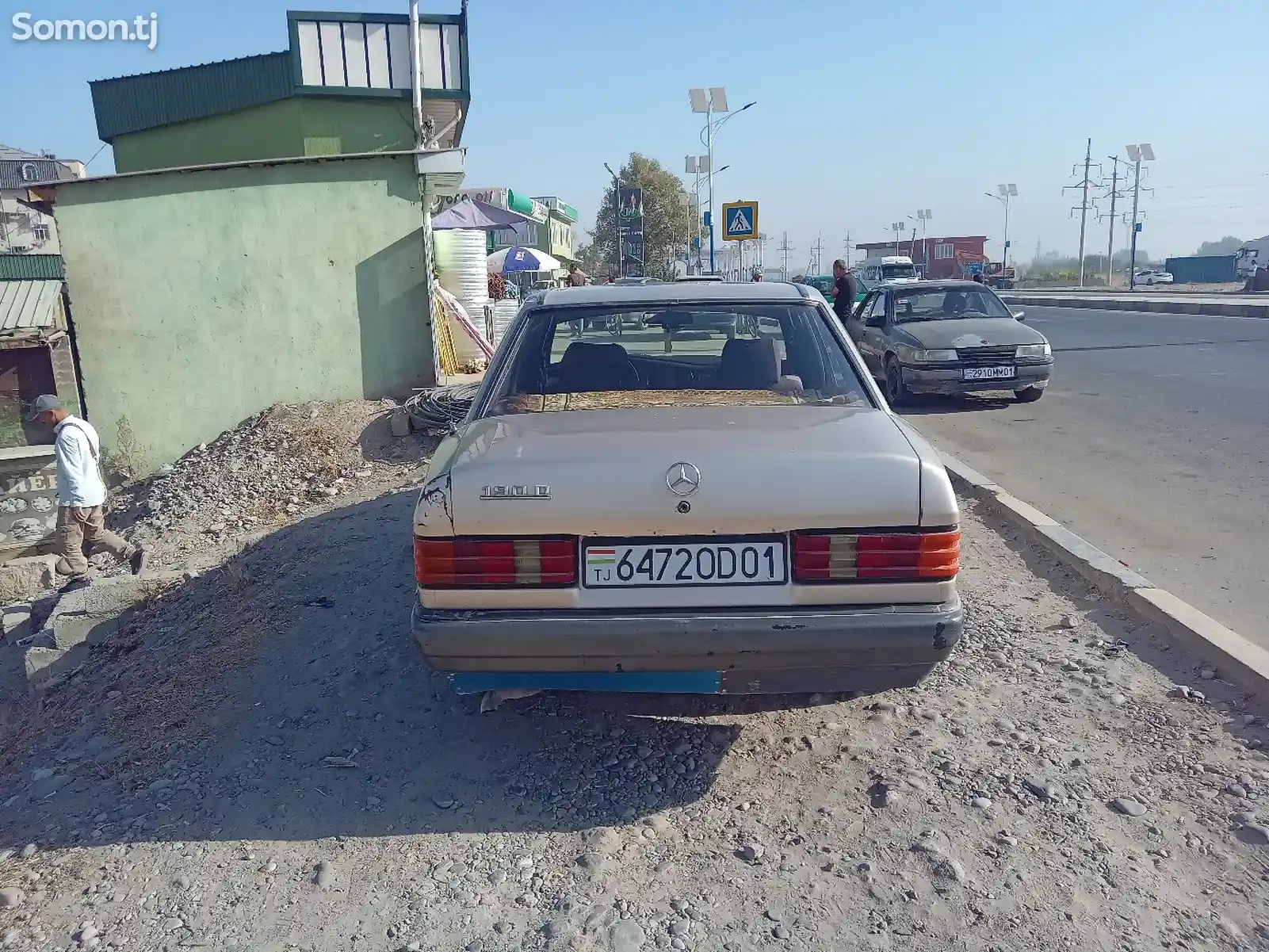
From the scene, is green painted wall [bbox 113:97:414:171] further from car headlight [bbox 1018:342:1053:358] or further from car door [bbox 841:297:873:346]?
car headlight [bbox 1018:342:1053:358]

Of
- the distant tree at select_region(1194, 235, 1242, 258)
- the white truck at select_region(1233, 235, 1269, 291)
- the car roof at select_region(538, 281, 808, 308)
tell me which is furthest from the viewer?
the distant tree at select_region(1194, 235, 1242, 258)

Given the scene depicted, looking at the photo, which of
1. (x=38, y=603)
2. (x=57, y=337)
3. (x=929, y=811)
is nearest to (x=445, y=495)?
(x=929, y=811)

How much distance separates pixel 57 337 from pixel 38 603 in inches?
152

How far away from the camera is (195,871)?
2.78 metres

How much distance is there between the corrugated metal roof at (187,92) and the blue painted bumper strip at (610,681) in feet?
39.2

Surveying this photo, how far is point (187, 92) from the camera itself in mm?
13484

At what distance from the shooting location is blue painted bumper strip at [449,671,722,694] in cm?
279

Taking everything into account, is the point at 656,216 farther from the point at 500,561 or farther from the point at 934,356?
the point at 500,561

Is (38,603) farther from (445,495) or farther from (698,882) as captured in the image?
(698,882)

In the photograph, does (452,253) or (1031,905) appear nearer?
(1031,905)

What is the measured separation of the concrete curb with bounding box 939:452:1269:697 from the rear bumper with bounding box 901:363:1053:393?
4623 millimetres

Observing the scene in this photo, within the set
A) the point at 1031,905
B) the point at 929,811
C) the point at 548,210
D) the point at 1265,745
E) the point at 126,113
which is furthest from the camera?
the point at 548,210

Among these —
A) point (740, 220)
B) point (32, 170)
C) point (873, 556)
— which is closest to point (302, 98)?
point (740, 220)

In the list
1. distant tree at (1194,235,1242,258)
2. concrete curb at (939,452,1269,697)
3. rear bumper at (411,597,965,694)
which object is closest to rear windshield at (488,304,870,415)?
rear bumper at (411,597,965,694)
